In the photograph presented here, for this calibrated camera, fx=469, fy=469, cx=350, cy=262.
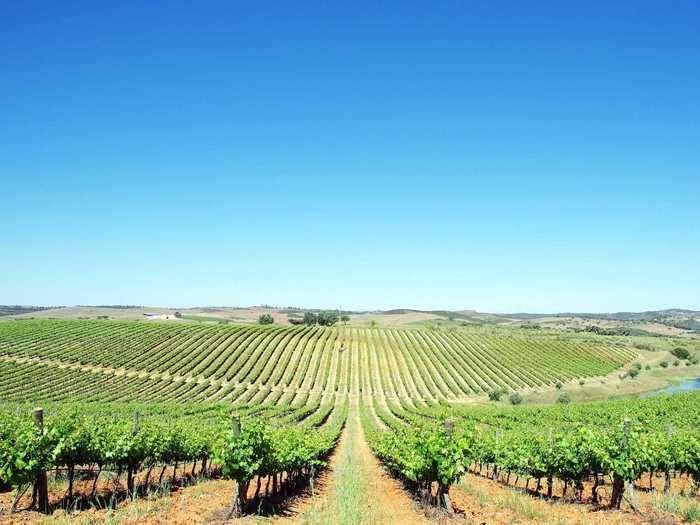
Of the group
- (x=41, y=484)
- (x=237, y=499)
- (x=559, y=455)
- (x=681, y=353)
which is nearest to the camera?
(x=41, y=484)

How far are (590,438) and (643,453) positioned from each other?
1.59m

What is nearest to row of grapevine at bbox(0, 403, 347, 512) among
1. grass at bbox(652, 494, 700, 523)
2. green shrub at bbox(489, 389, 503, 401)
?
grass at bbox(652, 494, 700, 523)

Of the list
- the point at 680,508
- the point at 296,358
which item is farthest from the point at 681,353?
the point at 680,508

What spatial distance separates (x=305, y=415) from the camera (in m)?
54.7

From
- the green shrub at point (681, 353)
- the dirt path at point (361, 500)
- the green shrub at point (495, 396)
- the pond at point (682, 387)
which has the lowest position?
the pond at point (682, 387)

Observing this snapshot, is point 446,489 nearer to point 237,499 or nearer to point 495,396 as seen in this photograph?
point 237,499

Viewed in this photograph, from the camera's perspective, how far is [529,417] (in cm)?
4450

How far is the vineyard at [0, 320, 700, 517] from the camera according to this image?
1424cm

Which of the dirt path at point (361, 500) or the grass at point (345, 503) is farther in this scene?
the dirt path at point (361, 500)

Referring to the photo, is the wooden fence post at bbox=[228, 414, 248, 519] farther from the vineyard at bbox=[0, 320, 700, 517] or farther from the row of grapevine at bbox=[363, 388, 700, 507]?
the row of grapevine at bbox=[363, 388, 700, 507]

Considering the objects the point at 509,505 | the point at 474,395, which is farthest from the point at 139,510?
the point at 474,395

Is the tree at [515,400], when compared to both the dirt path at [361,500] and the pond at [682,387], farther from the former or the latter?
the dirt path at [361,500]

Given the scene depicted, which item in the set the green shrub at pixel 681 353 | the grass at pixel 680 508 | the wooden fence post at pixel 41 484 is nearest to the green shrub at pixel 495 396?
the grass at pixel 680 508

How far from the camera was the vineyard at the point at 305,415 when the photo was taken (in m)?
14.2
